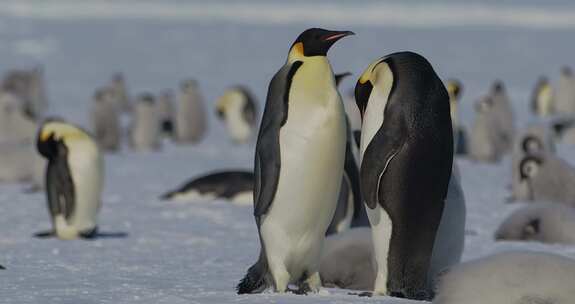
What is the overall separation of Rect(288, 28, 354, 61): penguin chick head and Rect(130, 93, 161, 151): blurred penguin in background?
1241 centimetres

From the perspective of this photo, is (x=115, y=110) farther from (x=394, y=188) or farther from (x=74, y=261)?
(x=394, y=188)

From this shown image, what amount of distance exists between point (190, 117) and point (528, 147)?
30.1 ft

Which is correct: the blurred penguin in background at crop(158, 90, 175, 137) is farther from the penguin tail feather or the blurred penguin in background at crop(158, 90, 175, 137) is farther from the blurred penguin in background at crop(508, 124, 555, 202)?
the penguin tail feather

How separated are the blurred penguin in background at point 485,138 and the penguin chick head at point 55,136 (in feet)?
26.7

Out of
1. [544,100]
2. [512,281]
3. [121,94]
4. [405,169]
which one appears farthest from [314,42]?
[544,100]

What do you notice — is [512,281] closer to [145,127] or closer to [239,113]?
[145,127]

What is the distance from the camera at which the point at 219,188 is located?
10.2 m

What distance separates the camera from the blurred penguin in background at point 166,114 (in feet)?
Result: 66.2

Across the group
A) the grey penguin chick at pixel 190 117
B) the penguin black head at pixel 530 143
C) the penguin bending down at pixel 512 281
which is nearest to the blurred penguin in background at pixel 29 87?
the grey penguin chick at pixel 190 117

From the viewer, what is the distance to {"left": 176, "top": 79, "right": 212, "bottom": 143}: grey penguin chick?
19.0 metres

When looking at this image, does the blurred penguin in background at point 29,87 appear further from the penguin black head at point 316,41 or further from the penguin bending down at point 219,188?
the penguin black head at point 316,41

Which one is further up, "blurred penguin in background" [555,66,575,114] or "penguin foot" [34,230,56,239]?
"penguin foot" [34,230,56,239]

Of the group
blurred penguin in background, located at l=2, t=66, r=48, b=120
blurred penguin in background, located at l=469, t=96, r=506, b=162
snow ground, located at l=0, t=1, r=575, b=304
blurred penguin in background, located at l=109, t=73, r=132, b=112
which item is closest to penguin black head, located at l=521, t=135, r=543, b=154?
snow ground, located at l=0, t=1, r=575, b=304

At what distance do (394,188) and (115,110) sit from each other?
1354 cm
